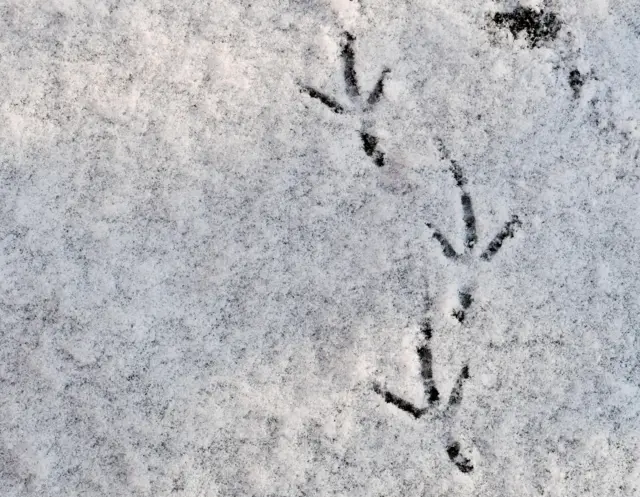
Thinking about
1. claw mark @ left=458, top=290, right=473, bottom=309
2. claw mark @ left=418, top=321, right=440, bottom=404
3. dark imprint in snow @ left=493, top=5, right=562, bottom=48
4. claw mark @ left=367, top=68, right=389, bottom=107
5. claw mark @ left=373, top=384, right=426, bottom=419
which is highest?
dark imprint in snow @ left=493, top=5, right=562, bottom=48

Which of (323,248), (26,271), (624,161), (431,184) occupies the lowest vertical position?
(26,271)

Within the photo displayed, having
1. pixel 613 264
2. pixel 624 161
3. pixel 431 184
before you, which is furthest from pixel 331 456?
pixel 624 161

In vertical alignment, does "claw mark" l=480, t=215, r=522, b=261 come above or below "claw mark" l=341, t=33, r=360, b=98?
below

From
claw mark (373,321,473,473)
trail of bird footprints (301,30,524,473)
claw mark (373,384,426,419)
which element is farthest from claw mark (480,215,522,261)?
claw mark (373,384,426,419)

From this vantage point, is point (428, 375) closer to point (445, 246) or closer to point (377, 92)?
point (445, 246)

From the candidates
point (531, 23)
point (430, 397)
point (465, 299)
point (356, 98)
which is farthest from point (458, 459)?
point (531, 23)

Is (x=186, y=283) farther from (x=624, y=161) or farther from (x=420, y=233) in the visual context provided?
(x=624, y=161)

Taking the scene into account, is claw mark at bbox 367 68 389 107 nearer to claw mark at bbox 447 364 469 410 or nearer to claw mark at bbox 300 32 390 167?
claw mark at bbox 300 32 390 167
